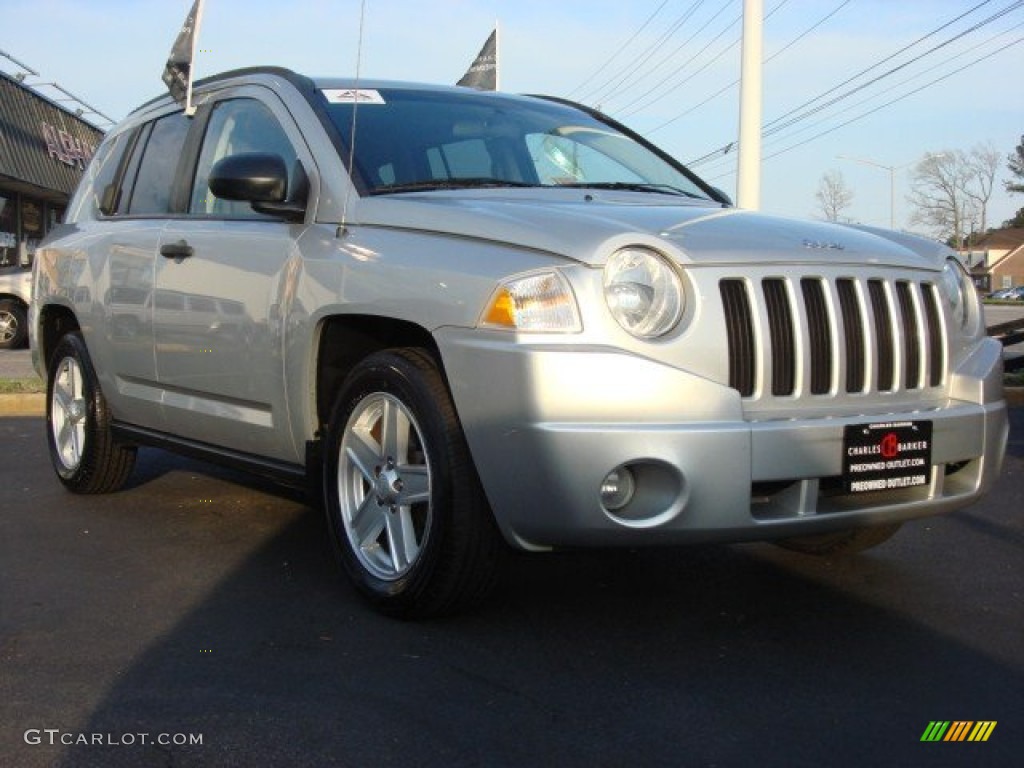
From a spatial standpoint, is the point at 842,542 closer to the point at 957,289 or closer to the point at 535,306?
the point at 957,289

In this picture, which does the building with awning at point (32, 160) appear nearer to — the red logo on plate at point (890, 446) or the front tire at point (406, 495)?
the front tire at point (406, 495)

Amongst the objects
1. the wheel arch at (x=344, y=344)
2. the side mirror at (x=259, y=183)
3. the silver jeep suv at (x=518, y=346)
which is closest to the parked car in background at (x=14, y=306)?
the silver jeep suv at (x=518, y=346)

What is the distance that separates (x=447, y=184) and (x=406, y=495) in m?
1.18

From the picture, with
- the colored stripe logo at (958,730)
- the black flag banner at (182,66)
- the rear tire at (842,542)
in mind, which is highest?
the black flag banner at (182,66)

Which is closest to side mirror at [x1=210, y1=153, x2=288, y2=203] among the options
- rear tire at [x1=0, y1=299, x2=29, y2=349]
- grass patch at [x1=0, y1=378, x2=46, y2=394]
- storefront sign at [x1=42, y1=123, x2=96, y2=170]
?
grass patch at [x1=0, y1=378, x2=46, y2=394]

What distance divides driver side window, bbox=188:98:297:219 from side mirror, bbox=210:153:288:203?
10.3 inches

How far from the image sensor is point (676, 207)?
4.07 meters

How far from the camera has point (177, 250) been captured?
482 cm

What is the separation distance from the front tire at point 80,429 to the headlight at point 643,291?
126 inches

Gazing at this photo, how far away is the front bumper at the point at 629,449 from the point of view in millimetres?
3221

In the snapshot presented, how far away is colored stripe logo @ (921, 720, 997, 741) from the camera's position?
291 centimetres

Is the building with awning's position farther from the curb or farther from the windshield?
the windshield

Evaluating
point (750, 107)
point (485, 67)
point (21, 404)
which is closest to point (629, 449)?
point (485, 67)

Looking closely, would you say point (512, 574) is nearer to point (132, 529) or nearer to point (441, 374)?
point (441, 374)
